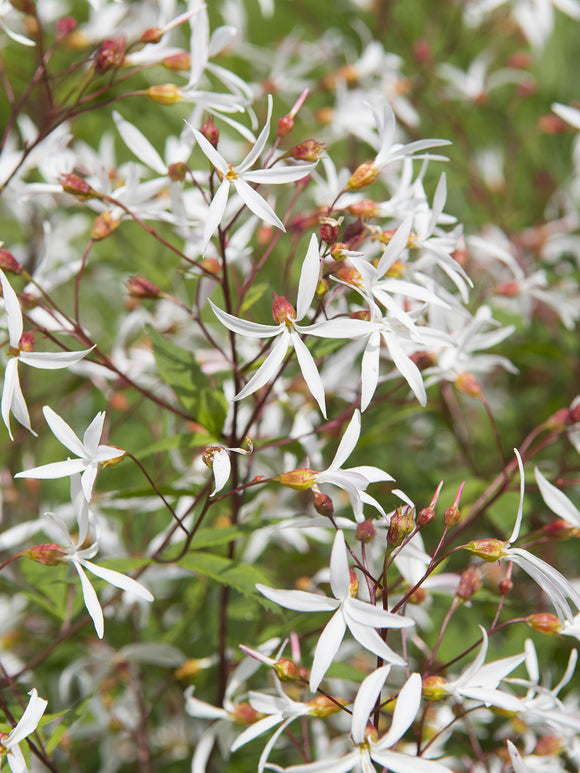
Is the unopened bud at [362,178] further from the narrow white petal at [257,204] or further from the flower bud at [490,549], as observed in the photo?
the flower bud at [490,549]

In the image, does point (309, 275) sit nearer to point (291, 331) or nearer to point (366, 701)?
point (291, 331)

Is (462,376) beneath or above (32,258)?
above

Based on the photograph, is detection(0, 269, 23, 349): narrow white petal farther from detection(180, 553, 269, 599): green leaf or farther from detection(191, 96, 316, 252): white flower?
detection(180, 553, 269, 599): green leaf

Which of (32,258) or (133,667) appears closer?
(133,667)

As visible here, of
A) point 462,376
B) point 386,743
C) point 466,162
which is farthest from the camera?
point 466,162

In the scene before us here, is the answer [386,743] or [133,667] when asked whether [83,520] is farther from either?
[133,667]

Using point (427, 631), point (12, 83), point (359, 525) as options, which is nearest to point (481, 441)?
point (427, 631)

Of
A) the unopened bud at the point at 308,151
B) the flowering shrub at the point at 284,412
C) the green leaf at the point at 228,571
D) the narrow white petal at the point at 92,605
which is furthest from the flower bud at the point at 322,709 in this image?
the unopened bud at the point at 308,151
